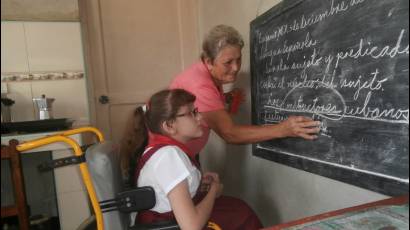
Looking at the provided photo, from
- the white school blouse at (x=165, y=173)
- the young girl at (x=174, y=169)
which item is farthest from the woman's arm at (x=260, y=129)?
the white school blouse at (x=165, y=173)

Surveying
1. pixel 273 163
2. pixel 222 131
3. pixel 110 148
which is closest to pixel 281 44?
pixel 222 131

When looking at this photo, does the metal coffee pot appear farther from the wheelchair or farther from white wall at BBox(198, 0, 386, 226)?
white wall at BBox(198, 0, 386, 226)

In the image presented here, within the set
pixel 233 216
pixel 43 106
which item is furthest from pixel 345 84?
pixel 43 106

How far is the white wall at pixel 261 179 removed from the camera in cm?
114

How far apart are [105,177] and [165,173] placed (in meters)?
0.19

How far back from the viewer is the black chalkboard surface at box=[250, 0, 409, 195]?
788 mm

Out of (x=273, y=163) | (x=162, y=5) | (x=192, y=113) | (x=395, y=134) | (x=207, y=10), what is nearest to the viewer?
(x=395, y=134)

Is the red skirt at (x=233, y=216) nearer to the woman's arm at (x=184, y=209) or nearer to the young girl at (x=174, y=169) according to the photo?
the young girl at (x=174, y=169)

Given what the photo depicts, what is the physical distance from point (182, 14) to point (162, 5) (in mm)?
196

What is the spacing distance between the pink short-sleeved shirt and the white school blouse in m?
0.39

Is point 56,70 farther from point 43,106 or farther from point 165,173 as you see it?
point 165,173

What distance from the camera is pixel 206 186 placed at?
117cm

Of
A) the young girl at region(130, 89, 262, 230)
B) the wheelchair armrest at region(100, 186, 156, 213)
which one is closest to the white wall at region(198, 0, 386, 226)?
the young girl at region(130, 89, 262, 230)

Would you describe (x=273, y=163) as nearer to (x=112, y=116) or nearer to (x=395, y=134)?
(x=395, y=134)
